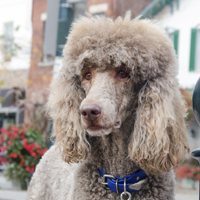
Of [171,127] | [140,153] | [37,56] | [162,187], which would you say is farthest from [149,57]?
[37,56]

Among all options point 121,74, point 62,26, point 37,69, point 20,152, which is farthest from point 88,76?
point 37,69

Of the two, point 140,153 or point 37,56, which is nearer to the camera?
point 140,153

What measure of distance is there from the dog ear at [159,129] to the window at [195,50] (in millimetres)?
7837

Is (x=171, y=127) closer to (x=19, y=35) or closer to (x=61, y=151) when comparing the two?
(x=61, y=151)

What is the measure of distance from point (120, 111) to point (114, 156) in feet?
Answer: 1.10

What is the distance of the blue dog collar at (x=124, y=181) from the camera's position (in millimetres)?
2361

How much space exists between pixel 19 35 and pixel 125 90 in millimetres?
11838

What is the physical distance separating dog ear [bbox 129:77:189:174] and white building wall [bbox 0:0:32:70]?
34.6ft

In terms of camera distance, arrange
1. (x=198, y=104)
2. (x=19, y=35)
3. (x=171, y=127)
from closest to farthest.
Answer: (x=198, y=104) → (x=171, y=127) → (x=19, y=35)

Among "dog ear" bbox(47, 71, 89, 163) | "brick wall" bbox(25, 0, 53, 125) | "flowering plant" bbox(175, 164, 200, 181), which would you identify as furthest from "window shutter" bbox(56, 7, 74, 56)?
"brick wall" bbox(25, 0, 53, 125)

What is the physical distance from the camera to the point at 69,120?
99.7 inches

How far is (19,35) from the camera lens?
13.6 m

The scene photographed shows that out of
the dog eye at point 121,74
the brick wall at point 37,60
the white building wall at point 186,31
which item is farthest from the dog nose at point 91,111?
the brick wall at point 37,60

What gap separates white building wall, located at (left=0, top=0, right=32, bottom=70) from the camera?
1257 centimetres
